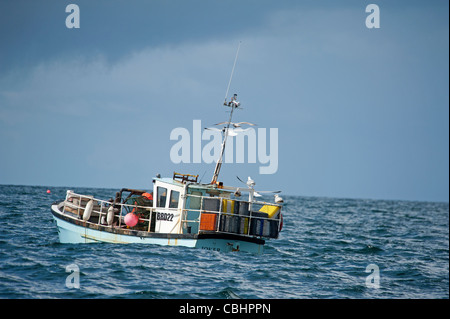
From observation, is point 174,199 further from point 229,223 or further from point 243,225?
point 243,225

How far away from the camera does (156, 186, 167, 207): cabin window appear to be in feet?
66.4

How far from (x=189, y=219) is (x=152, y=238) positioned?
5.28ft

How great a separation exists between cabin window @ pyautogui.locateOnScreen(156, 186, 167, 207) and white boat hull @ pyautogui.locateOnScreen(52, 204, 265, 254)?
1539 millimetres

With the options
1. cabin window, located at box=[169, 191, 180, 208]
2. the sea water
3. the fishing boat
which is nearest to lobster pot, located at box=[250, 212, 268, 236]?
the fishing boat

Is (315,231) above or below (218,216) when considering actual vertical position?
below

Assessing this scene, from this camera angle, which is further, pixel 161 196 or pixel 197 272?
pixel 161 196

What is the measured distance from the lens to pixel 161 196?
2031cm

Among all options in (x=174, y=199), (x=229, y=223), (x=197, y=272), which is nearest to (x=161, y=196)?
(x=174, y=199)

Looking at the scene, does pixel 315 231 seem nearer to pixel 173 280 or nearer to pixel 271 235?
pixel 271 235

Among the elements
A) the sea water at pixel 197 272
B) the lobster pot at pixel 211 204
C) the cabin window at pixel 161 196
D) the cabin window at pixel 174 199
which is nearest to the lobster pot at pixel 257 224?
the sea water at pixel 197 272

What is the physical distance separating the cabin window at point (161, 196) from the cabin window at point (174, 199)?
0.38 m

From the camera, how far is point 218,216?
18281 millimetres
